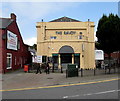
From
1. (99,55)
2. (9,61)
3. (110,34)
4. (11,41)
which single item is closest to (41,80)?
(110,34)

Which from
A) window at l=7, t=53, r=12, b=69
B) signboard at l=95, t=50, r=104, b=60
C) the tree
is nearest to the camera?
the tree

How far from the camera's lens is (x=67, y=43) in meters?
24.5

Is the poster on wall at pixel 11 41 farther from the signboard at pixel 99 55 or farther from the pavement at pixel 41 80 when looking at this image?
the signboard at pixel 99 55

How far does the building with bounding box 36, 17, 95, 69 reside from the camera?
24438 mm

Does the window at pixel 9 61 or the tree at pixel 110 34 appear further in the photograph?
the window at pixel 9 61

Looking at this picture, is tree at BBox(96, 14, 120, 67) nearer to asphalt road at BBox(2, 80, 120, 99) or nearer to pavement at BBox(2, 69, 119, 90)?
pavement at BBox(2, 69, 119, 90)

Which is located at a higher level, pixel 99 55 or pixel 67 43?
pixel 67 43

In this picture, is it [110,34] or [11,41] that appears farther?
[11,41]

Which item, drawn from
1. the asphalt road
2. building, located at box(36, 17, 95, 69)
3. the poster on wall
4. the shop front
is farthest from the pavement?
the shop front

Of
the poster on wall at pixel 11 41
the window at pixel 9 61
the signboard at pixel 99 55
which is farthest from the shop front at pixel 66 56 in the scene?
the window at pixel 9 61

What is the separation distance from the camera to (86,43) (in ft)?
83.2

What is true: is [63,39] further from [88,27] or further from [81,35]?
[88,27]

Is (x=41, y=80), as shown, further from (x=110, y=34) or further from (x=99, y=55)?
(x=99, y=55)

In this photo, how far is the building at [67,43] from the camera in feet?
80.2
